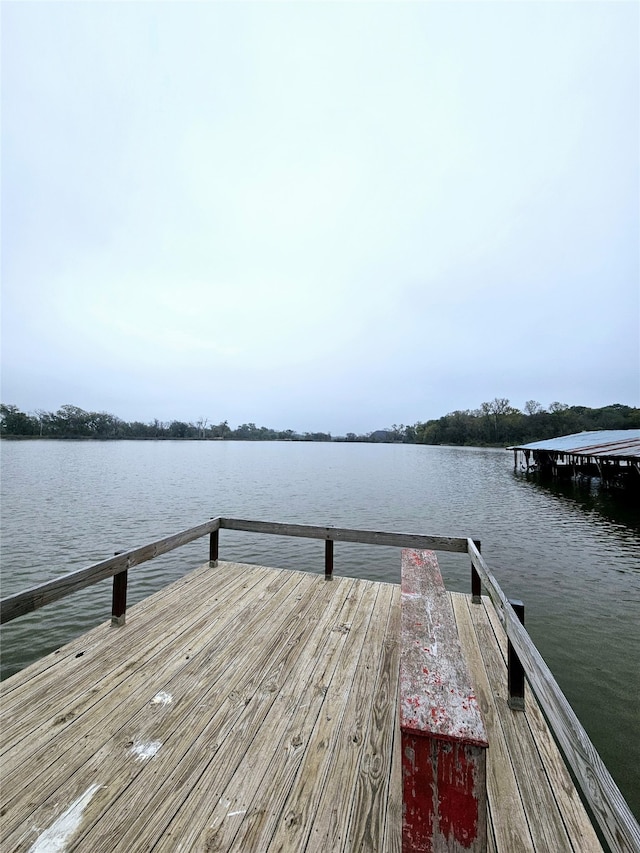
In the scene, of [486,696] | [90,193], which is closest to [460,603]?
[486,696]

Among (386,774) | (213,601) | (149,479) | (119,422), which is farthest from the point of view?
(119,422)

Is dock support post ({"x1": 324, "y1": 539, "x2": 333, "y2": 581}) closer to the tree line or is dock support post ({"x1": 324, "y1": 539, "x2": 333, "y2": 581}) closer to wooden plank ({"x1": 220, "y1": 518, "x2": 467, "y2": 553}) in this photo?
wooden plank ({"x1": 220, "y1": 518, "x2": 467, "y2": 553})

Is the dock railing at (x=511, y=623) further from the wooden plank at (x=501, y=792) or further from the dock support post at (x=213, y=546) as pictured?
the wooden plank at (x=501, y=792)

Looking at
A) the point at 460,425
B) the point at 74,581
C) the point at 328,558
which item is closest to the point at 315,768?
the point at 74,581

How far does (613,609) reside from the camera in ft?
21.2

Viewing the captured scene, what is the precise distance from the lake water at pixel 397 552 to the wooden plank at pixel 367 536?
7.16ft

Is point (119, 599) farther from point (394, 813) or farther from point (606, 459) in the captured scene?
point (606, 459)

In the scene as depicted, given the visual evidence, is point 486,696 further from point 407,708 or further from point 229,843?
point 229,843

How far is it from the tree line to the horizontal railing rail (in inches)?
3672

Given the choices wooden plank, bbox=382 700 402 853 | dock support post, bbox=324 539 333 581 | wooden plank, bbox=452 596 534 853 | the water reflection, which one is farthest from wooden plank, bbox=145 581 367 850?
the water reflection

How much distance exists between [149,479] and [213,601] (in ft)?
77.6

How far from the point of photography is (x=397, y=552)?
984 centimetres

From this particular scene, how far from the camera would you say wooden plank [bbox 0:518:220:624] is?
235cm

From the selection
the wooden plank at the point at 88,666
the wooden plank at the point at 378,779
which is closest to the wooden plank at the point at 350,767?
the wooden plank at the point at 378,779
